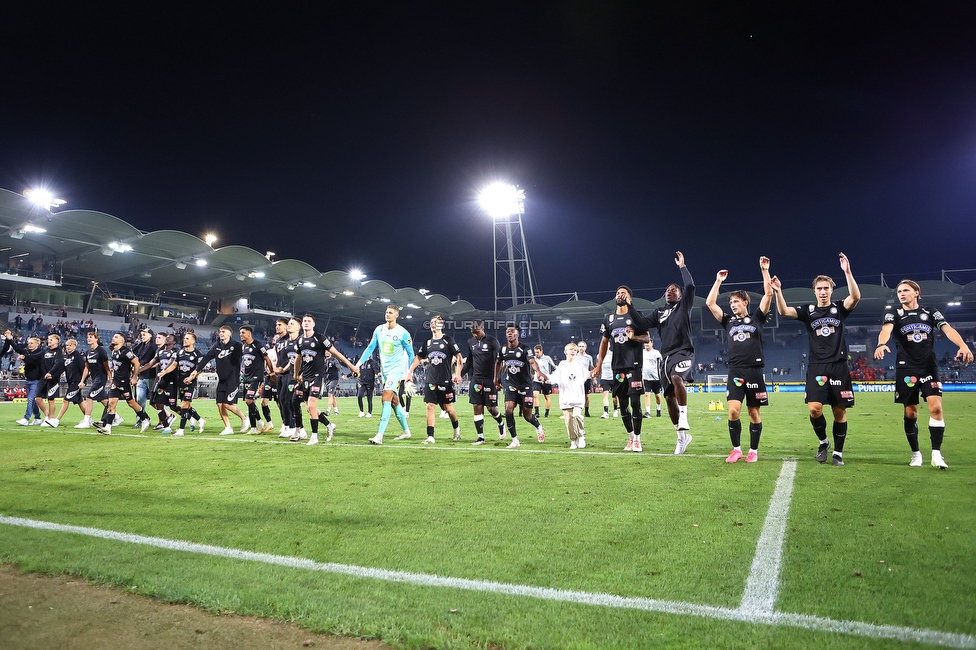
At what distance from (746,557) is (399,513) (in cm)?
234

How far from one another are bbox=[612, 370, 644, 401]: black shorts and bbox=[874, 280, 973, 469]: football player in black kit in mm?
2804

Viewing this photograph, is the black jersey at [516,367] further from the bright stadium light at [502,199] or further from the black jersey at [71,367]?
the bright stadium light at [502,199]

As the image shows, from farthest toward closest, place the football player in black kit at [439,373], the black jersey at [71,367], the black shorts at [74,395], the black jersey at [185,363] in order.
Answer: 1. the black jersey at [71,367]
2. the black shorts at [74,395]
3. the black jersey at [185,363]
4. the football player in black kit at [439,373]

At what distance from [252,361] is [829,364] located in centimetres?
1049

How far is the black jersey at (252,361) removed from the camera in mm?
12227

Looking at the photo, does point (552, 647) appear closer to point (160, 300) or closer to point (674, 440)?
point (674, 440)

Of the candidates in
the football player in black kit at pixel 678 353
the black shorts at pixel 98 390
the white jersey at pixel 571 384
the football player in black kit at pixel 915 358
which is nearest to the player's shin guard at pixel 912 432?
the football player in black kit at pixel 915 358

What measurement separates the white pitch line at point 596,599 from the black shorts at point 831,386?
4.81 meters

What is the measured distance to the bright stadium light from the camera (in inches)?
1686

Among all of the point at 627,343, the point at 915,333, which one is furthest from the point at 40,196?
the point at 915,333

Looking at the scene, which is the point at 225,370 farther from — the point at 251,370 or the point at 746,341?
the point at 746,341

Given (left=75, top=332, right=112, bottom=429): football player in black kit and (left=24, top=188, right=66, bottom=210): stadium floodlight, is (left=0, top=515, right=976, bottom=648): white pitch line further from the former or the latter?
(left=24, top=188, right=66, bottom=210): stadium floodlight

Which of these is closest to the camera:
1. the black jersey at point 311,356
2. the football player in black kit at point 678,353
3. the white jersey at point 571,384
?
the football player in black kit at point 678,353

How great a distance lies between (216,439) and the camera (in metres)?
10.4
